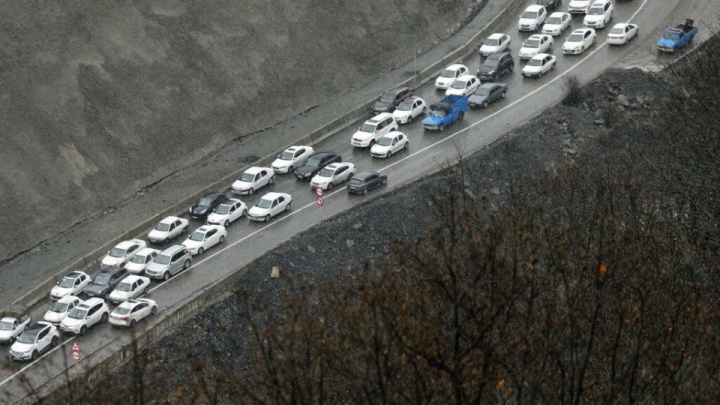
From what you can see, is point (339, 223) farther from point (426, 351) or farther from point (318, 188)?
point (426, 351)

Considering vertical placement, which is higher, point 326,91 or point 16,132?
point 16,132

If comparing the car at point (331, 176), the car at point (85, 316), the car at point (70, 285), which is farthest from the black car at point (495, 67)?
the car at point (85, 316)

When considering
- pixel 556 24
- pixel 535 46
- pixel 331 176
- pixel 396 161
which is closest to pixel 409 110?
pixel 396 161

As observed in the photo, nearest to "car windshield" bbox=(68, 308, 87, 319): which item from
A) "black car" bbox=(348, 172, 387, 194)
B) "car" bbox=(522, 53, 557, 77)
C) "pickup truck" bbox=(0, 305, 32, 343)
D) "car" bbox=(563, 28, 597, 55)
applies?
"pickup truck" bbox=(0, 305, 32, 343)

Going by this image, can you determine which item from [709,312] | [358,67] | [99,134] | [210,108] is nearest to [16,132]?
[99,134]

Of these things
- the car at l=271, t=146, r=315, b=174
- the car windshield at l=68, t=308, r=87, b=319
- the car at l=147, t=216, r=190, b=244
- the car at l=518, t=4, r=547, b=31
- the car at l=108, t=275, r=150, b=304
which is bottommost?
the car at l=518, t=4, r=547, b=31

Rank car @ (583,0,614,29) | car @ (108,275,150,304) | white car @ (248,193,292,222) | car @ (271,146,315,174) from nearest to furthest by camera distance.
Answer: car @ (108,275,150,304) → white car @ (248,193,292,222) → car @ (271,146,315,174) → car @ (583,0,614,29)

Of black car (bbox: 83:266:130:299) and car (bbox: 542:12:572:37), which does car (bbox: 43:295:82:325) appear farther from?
car (bbox: 542:12:572:37)
